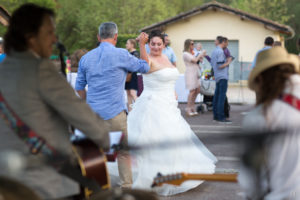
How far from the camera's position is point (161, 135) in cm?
583

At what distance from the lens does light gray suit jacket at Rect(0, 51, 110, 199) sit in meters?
2.29

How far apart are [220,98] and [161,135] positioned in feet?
18.1

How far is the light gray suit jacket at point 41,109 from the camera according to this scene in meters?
2.29

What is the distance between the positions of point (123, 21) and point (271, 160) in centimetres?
3976

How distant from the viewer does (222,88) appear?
11062 mm

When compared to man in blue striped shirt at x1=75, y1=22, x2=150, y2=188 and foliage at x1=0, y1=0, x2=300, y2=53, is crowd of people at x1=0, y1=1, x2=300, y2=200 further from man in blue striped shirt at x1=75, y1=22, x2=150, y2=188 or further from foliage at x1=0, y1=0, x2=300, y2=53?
foliage at x1=0, y1=0, x2=300, y2=53

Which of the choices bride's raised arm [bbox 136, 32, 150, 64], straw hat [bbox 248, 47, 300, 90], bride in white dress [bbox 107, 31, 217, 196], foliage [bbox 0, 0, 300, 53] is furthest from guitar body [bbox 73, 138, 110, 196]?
foliage [bbox 0, 0, 300, 53]

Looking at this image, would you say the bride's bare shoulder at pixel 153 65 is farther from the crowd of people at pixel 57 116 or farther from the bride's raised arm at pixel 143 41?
the crowd of people at pixel 57 116

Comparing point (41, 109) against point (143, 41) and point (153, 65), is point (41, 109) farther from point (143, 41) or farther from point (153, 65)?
point (153, 65)

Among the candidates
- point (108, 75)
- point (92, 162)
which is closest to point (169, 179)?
point (92, 162)

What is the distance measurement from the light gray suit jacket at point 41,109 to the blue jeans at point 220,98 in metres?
8.89

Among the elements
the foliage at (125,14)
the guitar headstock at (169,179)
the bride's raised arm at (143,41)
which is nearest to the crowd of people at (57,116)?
the guitar headstock at (169,179)

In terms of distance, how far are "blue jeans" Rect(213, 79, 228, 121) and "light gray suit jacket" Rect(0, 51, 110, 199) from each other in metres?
8.89

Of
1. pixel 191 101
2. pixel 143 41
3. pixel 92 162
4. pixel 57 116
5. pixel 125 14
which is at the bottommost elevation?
pixel 191 101
